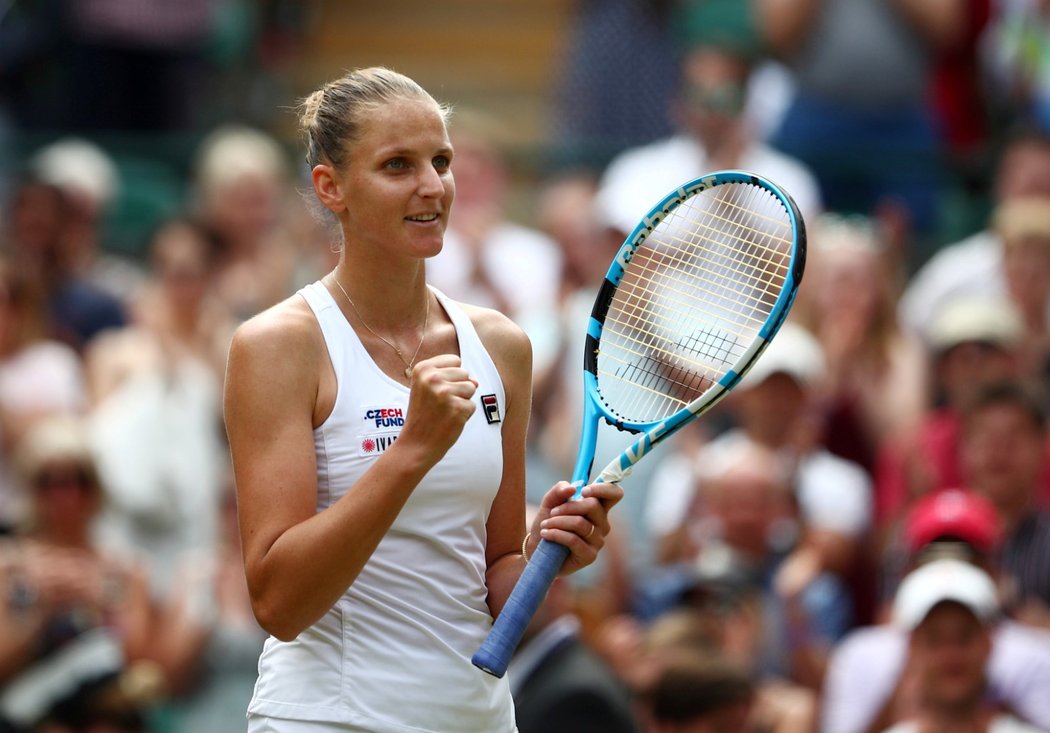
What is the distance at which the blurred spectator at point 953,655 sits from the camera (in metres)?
5.48

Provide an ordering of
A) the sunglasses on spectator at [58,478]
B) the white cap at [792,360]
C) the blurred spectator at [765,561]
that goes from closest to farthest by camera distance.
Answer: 1. the blurred spectator at [765,561]
2. the white cap at [792,360]
3. the sunglasses on spectator at [58,478]

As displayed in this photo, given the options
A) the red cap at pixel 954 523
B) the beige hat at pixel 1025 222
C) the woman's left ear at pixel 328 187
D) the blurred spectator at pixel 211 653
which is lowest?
the blurred spectator at pixel 211 653

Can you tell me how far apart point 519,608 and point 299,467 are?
48 centimetres

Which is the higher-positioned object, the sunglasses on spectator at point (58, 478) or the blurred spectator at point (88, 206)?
the blurred spectator at point (88, 206)

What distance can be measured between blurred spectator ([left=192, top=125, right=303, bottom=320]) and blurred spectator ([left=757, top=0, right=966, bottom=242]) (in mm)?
2474

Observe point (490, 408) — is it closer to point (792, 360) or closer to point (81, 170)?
point (792, 360)

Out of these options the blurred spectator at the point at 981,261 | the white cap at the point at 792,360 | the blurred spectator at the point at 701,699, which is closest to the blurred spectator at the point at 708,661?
the blurred spectator at the point at 701,699

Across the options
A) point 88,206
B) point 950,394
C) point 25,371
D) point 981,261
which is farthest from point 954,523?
point 88,206

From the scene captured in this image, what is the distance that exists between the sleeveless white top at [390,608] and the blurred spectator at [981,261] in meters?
4.51

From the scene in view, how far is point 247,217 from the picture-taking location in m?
9.01

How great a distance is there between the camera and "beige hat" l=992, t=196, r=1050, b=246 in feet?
23.8

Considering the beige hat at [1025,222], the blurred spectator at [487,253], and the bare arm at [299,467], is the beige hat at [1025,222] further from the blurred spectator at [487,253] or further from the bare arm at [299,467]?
the bare arm at [299,467]

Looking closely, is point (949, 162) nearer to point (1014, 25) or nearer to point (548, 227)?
point (1014, 25)

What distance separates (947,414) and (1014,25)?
111 inches
